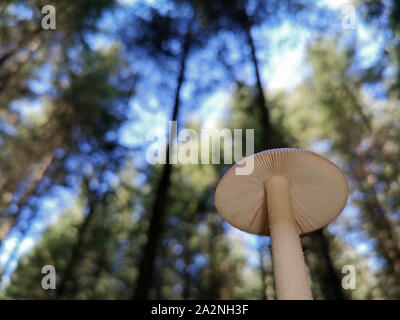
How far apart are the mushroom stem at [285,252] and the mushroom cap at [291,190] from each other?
14cm

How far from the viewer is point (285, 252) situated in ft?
4.95

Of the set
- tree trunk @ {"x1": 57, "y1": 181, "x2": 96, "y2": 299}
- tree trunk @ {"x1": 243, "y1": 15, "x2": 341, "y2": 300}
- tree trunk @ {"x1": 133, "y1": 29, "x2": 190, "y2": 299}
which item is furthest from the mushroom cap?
tree trunk @ {"x1": 57, "y1": 181, "x2": 96, "y2": 299}

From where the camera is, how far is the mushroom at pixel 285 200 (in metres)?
1.48

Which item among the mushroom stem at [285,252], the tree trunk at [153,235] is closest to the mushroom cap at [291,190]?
the mushroom stem at [285,252]

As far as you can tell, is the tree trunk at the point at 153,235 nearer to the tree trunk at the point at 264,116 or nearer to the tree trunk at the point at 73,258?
the tree trunk at the point at 264,116

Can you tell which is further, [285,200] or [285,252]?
[285,200]

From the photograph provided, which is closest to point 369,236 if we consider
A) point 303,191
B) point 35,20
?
point 303,191

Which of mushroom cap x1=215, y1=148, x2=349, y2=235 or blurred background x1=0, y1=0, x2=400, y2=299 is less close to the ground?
blurred background x1=0, y1=0, x2=400, y2=299

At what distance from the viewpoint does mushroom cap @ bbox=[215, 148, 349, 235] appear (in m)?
1.73

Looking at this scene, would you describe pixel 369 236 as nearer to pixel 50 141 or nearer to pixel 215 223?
pixel 215 223

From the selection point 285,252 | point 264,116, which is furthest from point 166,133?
point 285,252

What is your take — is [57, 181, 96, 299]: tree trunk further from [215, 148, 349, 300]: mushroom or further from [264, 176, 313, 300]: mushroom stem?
[264, 176, 313, 300]: mushroom stem

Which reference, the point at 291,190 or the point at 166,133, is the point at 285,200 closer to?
the point at 291,190

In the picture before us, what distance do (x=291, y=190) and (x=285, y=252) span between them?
1.83 feet
